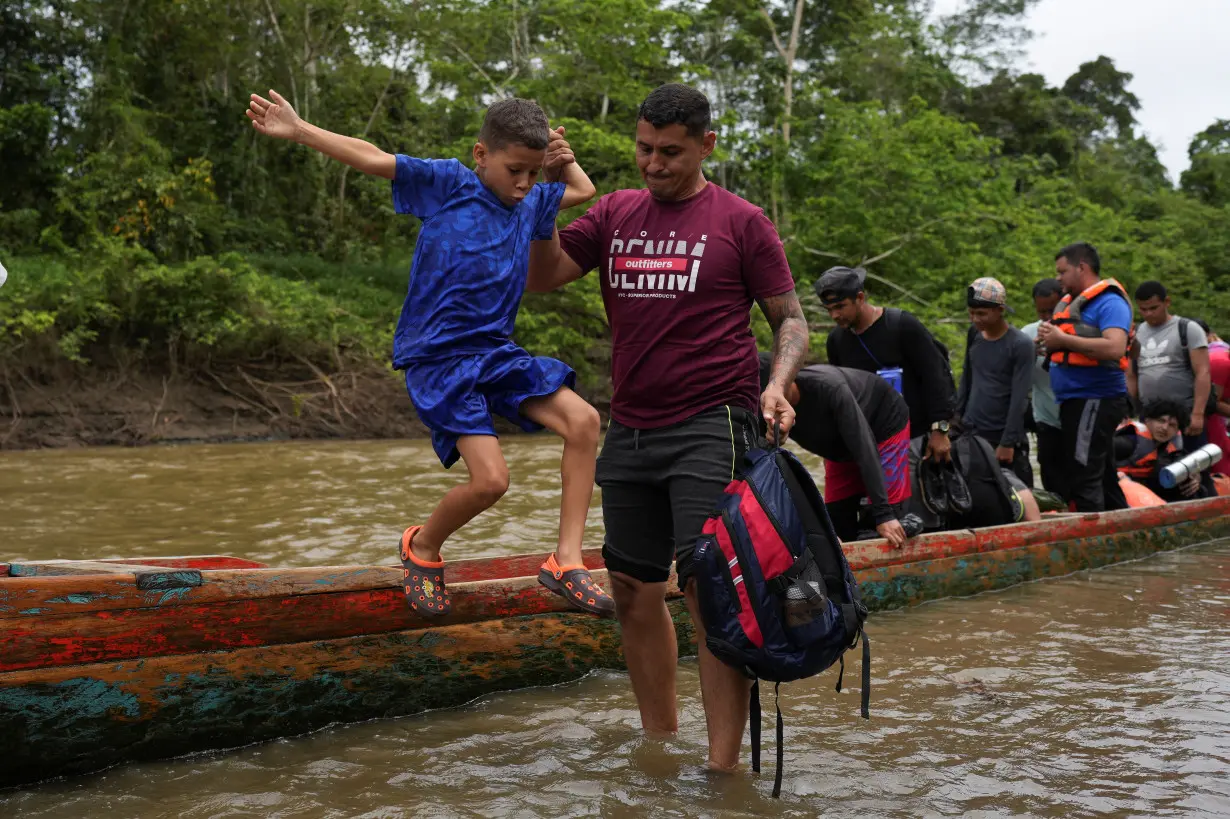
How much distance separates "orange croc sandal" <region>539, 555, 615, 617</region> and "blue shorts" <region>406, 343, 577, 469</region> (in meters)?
0.47

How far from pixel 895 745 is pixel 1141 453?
565 cm

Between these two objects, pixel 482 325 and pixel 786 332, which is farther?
pixel 482 325

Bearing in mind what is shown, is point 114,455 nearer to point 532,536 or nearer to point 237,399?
point 237,399

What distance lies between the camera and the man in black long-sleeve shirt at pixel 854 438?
16.9 ft

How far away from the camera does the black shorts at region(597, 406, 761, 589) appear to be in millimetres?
3482

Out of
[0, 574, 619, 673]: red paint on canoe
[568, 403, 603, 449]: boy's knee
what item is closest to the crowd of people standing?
[568, 403, 603, 449]: boy's knee

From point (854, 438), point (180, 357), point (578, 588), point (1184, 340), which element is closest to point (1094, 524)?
point (1184, 340)

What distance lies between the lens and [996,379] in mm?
7410

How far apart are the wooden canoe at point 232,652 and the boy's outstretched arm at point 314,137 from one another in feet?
4.41

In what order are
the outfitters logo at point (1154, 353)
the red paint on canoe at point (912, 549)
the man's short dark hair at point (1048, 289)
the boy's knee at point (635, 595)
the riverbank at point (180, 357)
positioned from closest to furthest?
the boy's knee at point (635, 595), the red paint on canoe at point (912, 549), the man's short dark hair at point (1048, 289), the outfitters logo at point (1154, 353), the riverbank at point (180, 357)

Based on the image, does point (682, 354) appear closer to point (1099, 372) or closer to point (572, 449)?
point (572, 449)

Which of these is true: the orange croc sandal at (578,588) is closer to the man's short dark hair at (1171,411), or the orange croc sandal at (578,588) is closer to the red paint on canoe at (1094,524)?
the red paint on canoe at (1094,524)

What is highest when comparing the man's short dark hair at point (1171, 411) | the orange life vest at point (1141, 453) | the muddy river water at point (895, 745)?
the man's short dark hair at point (1171, 411)

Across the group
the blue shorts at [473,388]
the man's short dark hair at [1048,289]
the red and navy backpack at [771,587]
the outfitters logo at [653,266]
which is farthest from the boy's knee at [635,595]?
the man's short dark hair at [1048,289]
